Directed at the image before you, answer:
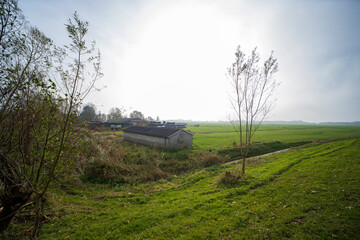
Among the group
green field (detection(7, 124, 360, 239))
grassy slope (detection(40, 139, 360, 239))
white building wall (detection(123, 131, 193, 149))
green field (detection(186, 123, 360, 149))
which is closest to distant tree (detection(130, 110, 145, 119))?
green field (detection(186, 123, 360, 149))

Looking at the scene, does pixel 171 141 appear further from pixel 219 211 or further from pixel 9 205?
pixel 9 205

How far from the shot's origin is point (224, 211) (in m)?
7.29

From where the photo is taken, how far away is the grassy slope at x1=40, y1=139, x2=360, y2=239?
18.7 feet

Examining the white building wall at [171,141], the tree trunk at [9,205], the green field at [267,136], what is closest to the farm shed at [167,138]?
the white building wall at [171,141]

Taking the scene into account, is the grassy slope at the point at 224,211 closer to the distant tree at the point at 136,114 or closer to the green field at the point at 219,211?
the green field at the point at 219,211

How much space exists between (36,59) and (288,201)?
13.6m

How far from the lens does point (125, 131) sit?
124 ft

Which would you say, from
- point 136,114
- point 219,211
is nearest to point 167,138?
point 219,211

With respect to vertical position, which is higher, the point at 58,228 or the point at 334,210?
the point at 334,210

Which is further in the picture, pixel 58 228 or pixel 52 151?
pixel 58 228

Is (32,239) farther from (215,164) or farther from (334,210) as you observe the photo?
(215,164)

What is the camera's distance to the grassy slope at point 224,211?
5.70 m

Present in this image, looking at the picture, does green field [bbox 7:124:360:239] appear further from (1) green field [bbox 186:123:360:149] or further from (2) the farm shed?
(1) green field [bbox 186:123:360:149]

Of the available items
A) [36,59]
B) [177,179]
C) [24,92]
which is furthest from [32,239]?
[177,179]
